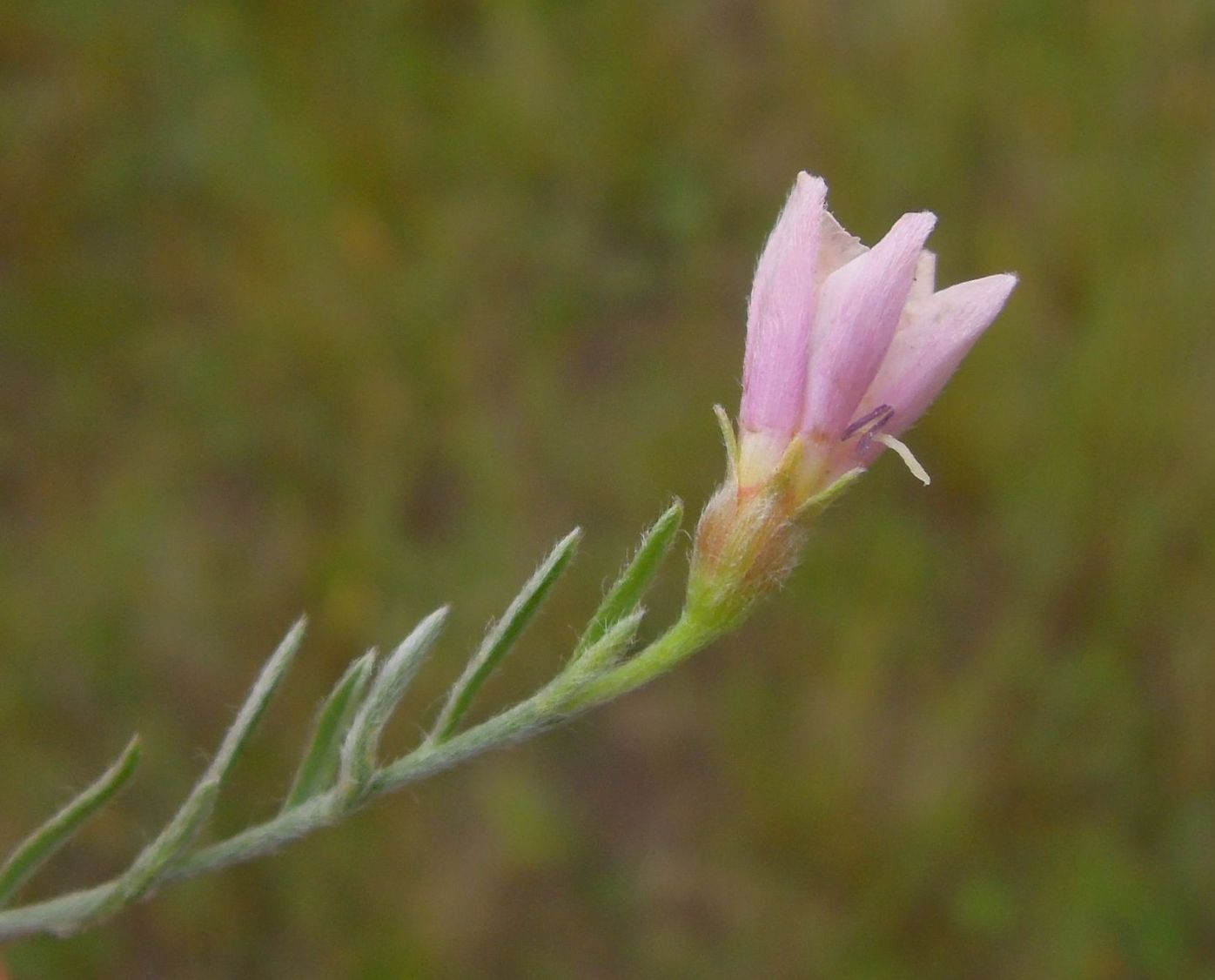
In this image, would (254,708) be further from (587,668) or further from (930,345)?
(930,345)

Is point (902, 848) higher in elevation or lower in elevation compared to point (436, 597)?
lower

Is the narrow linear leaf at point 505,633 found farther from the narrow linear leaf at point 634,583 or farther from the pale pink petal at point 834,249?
the pale pink petal at point 834,249

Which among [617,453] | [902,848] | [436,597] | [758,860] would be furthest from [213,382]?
[902,848]

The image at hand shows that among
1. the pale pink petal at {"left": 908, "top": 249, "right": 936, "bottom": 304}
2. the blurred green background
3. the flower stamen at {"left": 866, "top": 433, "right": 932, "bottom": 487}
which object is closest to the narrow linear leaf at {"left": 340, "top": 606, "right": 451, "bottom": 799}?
the flower stamen at {"left": 866, "top": 433, "right": 932, "bottom": 487}

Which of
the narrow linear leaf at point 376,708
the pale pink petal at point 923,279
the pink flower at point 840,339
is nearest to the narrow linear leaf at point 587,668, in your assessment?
the narrow linear leaf at point 376,708

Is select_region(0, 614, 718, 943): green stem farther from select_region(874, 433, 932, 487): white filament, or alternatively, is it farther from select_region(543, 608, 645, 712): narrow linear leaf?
select_region(874, 433, 932, 487): white filament

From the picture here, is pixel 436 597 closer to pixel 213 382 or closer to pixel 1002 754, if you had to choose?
pixel 213 382

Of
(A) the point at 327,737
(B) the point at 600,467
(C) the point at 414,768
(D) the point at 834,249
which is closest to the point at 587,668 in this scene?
(C) the point at 414,768
